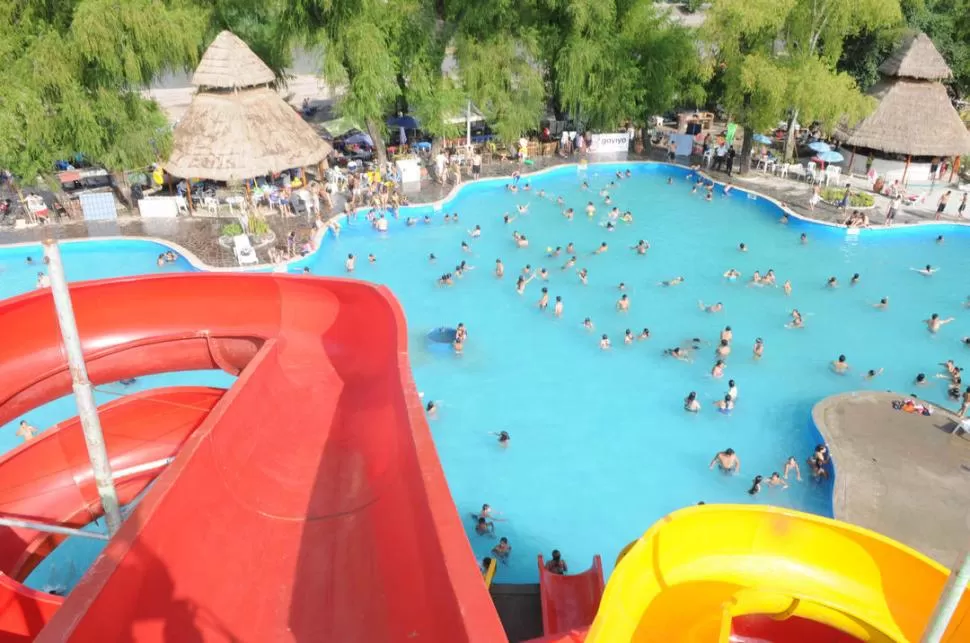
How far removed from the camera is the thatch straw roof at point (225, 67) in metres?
21.4

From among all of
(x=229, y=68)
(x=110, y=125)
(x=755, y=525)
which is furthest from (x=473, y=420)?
(x=110, y=125)

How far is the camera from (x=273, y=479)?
563 cm

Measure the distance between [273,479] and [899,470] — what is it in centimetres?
1207

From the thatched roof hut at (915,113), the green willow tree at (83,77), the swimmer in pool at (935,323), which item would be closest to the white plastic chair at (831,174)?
the thatched roof hut at (915,113)

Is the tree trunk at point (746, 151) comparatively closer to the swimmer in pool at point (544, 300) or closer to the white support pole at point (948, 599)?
the swimmer in pool at point (544, 300)

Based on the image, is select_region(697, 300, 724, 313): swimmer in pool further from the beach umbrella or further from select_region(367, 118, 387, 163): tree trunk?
select_region(367, 118, 387, 163): tree trunk

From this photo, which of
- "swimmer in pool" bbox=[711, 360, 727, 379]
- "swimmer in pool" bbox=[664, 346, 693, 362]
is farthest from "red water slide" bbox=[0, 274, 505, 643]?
"swimmer in pool" bbox=[664, 346, 693, 362]

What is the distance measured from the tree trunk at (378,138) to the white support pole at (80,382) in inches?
922

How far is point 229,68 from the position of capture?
21.5 metres

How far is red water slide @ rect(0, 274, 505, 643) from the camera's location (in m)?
4.09

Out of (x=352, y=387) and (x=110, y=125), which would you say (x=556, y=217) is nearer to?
(x=110, y=125)

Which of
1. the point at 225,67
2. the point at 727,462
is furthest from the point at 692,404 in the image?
the point at 225,67

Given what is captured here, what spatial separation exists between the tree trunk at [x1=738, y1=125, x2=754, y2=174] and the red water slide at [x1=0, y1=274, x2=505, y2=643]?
81.7 feet

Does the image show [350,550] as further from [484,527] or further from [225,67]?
[225,67]
